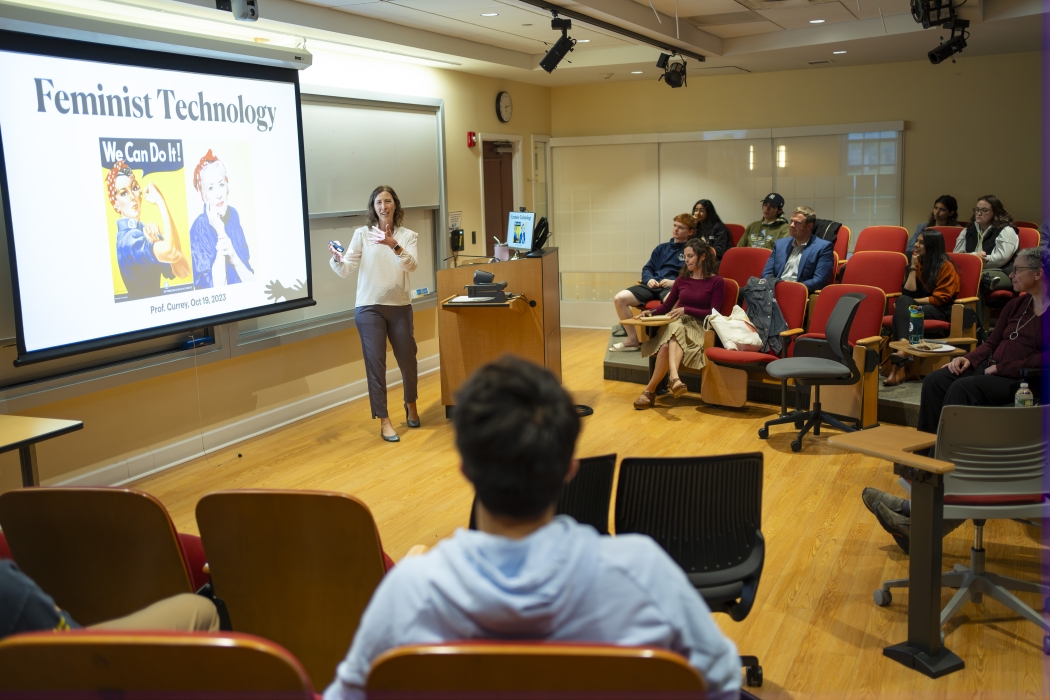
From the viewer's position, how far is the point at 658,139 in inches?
403

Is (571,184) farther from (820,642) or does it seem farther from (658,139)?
(820,642)

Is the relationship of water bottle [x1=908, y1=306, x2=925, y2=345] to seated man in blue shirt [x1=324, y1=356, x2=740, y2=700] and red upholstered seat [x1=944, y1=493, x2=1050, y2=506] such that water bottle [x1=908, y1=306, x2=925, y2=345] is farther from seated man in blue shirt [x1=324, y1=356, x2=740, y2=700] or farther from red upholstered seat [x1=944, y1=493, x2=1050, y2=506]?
seated man in blue shirt [x1=324, y1=356, x2=740, y2=700]

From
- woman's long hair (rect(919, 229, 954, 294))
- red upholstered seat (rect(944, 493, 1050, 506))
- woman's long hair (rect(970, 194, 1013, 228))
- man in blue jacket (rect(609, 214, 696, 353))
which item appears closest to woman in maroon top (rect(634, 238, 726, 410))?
man in blue jacket (rect(609, 214, 696, 353))

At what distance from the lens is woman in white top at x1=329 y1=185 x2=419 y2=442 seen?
5.82m

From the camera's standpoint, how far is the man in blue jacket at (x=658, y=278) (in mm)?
7945

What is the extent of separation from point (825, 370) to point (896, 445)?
2458mm

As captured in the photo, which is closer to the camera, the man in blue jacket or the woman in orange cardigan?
the woman in orange cardigan

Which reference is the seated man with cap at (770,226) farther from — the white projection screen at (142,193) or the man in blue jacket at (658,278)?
the white projection screen at (142,193)

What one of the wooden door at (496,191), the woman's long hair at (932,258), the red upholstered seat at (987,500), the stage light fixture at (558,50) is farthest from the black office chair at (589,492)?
the wooden door at (496,191)

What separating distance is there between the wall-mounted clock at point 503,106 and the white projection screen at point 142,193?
3.57 meters

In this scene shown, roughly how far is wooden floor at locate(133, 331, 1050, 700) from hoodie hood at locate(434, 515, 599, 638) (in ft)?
6.45

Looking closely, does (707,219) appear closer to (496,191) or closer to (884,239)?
(884,239)

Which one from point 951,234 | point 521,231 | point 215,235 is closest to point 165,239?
point 215,235

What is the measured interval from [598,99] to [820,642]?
27.9 ft
